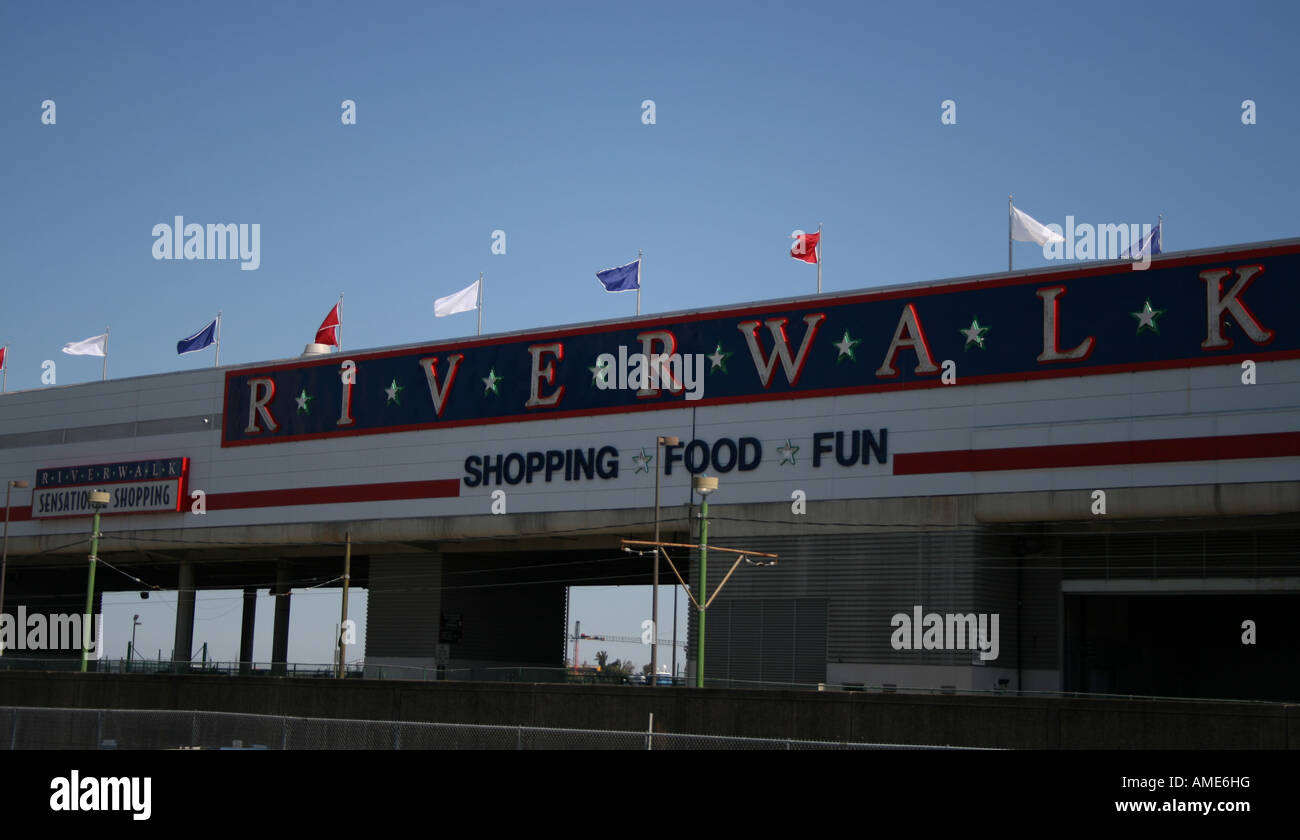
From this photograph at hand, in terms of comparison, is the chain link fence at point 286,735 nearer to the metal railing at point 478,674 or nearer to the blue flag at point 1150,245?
the metal railing at point 478,674

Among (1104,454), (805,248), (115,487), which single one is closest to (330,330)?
(115,487)

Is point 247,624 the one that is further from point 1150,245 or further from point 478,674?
point 1150,245

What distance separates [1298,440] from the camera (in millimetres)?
42156

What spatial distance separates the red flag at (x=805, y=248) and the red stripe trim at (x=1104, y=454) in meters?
8.76

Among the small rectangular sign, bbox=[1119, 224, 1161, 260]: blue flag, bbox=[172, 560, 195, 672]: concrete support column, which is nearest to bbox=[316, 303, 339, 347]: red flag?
the small rectangular sign

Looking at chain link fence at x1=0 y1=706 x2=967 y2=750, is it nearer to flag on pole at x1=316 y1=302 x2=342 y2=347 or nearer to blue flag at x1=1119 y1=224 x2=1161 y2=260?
blue flag at x1=1119 y1=224 x2=1161 y2=260

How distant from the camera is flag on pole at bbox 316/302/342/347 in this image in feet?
210

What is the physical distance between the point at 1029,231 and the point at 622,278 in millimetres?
15768

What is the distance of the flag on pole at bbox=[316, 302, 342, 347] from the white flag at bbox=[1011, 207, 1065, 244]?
30745 mm

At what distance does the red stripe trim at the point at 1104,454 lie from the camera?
42719mm
